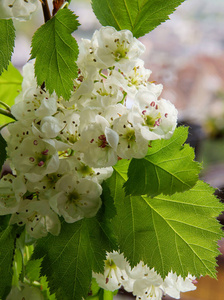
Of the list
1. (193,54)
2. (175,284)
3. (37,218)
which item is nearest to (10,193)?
(37,218)

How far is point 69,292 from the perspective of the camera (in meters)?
0.50

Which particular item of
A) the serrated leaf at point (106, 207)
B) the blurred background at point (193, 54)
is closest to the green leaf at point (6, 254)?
the serrated leaf at point (106, 207)

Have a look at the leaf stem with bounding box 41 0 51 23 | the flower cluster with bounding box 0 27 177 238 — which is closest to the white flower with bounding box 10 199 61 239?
the flower cluster with bounding box 0 27 177 238

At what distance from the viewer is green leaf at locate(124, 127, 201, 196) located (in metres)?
0.45

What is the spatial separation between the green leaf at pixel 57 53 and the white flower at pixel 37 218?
0.40 feet

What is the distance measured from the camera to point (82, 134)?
1.44 feet

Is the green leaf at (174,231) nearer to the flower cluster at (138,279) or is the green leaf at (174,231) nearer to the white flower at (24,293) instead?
the flower cluster at (138,279)

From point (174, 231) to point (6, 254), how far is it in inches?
8.4

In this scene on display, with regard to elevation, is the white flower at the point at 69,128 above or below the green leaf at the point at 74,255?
above

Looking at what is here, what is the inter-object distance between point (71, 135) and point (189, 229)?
181mm

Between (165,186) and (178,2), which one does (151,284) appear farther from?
(178,2)

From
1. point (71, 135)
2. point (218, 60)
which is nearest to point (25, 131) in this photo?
point (71, 135)

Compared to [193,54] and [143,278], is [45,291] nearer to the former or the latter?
[143,278]

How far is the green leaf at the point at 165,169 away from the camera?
448 millimetres
